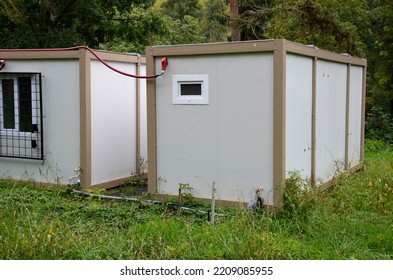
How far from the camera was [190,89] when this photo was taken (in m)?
7.45

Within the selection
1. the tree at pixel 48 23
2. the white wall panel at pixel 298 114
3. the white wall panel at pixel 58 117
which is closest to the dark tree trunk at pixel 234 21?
the tree at pixel 48 23

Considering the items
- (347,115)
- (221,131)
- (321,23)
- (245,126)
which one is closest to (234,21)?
(321,23)

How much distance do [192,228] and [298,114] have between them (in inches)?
A: 92.0

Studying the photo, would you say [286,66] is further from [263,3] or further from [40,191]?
[263,3]

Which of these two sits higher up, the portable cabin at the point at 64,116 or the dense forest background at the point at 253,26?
the dense forest background at the point at 253,26

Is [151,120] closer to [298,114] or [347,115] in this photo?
[298,114]

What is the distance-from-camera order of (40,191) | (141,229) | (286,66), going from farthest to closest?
(40,191)
(286,66)
(141,229)

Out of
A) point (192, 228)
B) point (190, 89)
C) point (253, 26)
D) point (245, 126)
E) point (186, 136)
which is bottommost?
point (192, 228)

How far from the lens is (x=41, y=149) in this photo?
8.57 metres

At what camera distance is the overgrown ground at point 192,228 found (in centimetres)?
496

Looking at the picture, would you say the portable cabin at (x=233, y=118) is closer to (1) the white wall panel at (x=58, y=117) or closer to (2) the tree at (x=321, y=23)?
(1) the white wall panel at (x=58, y=117)

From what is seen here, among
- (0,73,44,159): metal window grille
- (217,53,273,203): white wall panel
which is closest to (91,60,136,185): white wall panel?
(0,73,44,159): metal window grille

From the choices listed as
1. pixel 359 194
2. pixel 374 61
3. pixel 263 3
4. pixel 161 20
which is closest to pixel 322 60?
pixel 359 194

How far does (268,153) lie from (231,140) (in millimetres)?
506
